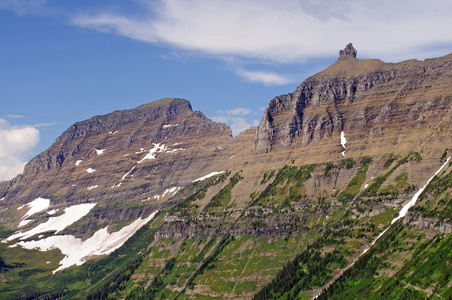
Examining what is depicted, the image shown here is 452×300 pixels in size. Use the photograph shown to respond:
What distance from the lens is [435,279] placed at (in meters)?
196

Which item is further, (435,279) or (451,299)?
(435,279)

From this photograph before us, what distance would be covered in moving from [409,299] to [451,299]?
75.0 ft

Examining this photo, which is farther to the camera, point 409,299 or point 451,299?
point 409,299

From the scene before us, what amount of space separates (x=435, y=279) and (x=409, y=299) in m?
11.2

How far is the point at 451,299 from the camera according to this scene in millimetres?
174750

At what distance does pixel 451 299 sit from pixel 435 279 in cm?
2161

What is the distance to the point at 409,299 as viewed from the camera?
196125 mm
